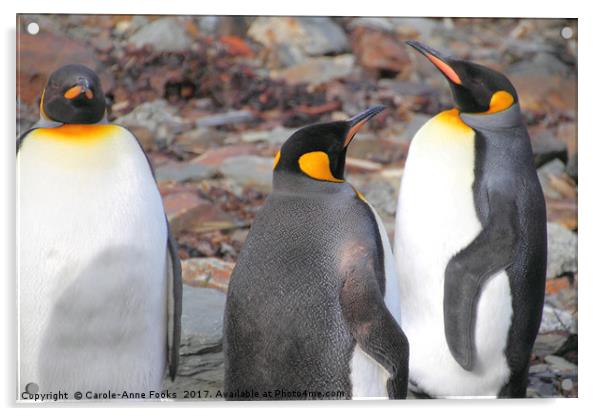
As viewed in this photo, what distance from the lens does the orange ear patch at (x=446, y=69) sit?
247cm

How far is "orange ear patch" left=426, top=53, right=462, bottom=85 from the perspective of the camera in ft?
8.09

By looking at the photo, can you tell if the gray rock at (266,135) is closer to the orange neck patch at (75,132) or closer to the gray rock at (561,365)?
the orange neck patch at (75,132)

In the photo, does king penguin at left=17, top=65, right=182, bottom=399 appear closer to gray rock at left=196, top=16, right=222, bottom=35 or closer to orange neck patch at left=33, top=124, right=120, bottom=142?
orange neck patch at left=33, top=124, right=120, bottom=142

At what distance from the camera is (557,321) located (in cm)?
247

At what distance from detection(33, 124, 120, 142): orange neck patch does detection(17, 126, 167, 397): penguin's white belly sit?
1 cm

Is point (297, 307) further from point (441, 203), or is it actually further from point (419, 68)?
point (419, 68)

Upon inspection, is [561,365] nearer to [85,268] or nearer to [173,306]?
[173,306]

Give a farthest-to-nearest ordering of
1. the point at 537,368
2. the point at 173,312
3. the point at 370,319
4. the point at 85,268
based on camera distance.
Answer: the point at 537,368, the point at 173,312, the point at 85,268, the point at 370,319

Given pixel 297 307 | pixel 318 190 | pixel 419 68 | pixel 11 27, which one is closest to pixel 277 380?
pixel 297 307

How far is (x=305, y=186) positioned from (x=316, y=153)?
3.6 inches

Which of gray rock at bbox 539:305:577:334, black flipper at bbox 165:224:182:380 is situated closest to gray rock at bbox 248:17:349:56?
black flipper at bbox 165:224:182:380

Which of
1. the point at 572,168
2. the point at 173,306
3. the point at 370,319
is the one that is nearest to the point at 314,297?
the point at 370,319

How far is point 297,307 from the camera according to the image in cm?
215

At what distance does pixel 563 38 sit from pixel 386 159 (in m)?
0.60
